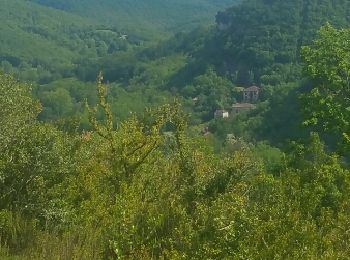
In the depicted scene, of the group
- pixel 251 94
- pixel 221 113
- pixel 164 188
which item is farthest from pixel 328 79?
pixel 251 94

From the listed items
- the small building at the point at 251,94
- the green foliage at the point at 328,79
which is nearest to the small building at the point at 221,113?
the small building at the point at 251,94

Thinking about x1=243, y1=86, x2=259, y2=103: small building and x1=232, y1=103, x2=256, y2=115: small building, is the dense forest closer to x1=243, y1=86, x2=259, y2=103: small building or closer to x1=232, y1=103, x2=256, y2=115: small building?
x1=232, y1=103, x2=256, y2=115: small building

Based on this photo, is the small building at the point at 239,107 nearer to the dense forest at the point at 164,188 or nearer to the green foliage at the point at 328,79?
the green foliage at the point at 328,79

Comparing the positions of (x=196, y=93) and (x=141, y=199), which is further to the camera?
(x=196, y=93)

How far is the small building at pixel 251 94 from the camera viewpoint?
103m

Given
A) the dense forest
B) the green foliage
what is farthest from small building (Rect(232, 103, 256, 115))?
the dense forest

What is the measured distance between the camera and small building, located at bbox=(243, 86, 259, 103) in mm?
103125

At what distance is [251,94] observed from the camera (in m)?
104

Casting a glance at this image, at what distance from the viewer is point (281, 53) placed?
108812mm

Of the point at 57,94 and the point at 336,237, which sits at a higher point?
the point at 336,237

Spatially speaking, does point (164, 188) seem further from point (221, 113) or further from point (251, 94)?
point (251, 94)

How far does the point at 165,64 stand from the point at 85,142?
5267 inches

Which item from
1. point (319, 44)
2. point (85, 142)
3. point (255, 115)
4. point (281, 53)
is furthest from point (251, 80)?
point (85, 142)

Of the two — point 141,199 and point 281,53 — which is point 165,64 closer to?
point 281,53
